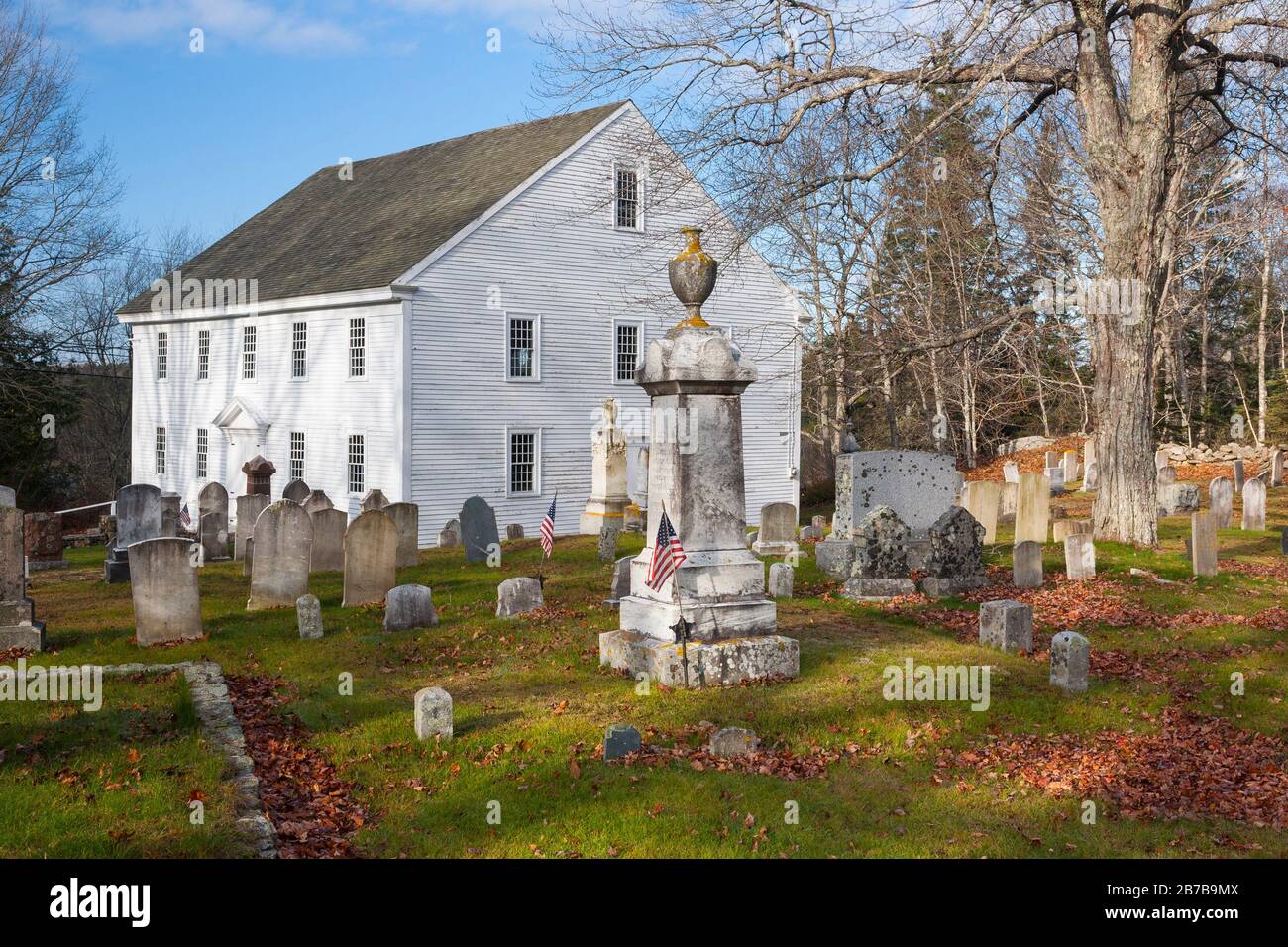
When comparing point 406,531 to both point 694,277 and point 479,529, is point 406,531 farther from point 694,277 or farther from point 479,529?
point 694,277

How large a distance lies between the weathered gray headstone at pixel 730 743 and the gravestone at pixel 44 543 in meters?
14.7

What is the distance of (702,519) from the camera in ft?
33.6

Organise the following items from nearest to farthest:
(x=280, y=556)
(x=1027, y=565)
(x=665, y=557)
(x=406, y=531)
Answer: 1. (x=665, y=557)
2. (x=280, y=556)
3. (x=1027, y=565)
4. (x=406, y=531)

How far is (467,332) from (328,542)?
10.3 meters

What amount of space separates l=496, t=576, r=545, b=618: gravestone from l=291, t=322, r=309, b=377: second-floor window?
1756 cm

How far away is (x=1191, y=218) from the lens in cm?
3145

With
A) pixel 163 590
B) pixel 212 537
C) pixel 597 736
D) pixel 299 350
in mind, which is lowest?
pixel 597 736

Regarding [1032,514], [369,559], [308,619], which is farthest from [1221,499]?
[308,619]

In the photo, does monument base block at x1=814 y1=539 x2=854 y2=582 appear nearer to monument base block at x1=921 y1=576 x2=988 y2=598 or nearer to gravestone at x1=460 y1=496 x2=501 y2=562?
monument base block at x1=921 y1=576 x2=988 y2=598

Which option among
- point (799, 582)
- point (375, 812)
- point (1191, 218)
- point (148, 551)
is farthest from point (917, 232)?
point (375, 812)

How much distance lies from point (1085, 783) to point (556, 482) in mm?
21307

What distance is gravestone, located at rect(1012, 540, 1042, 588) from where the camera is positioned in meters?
14.7

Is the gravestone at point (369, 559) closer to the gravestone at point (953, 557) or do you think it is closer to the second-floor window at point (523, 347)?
the gravestone at point (953, 557)

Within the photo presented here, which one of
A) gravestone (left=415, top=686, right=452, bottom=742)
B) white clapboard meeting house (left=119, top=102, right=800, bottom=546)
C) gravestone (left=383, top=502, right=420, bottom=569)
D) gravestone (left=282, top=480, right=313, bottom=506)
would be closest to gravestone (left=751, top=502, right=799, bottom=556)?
gravestone (left=383, top=502, right=420, bottom=569)
